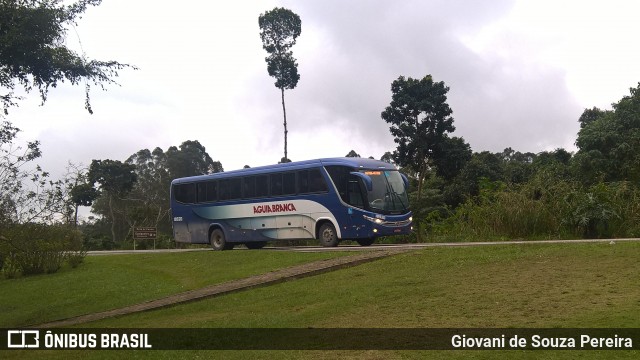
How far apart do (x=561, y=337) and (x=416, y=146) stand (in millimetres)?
36849

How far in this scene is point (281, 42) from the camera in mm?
52562

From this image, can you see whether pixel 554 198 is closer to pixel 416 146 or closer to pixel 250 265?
pixel 250 265

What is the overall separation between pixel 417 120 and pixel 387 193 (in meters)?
22.3

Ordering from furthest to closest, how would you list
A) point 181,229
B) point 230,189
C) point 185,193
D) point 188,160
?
point 188,160 → point 181,229 → point 185,193 → point 230,189

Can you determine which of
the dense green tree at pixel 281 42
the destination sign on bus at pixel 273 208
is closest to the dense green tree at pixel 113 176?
the dense green tree at pixel 281 42

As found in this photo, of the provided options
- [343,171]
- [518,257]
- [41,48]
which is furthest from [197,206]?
[518,257]

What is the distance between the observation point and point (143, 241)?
45.2 m

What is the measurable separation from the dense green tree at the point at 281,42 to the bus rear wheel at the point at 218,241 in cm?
2373

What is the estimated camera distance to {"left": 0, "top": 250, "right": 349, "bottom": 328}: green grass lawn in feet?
64.0

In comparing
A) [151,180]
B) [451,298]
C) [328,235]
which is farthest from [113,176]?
[451,298]

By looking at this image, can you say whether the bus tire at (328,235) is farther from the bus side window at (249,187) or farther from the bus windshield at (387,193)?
the bus side window at (249,187)

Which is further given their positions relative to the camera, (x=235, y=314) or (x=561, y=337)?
(x=235, y=314)

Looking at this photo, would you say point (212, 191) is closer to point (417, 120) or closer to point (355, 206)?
point (355, 206)

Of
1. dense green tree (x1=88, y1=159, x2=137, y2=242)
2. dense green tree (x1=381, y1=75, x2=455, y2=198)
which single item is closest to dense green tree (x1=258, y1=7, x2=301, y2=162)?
dense green tree (x1=381, y1=75, x2=455, y2=198)
